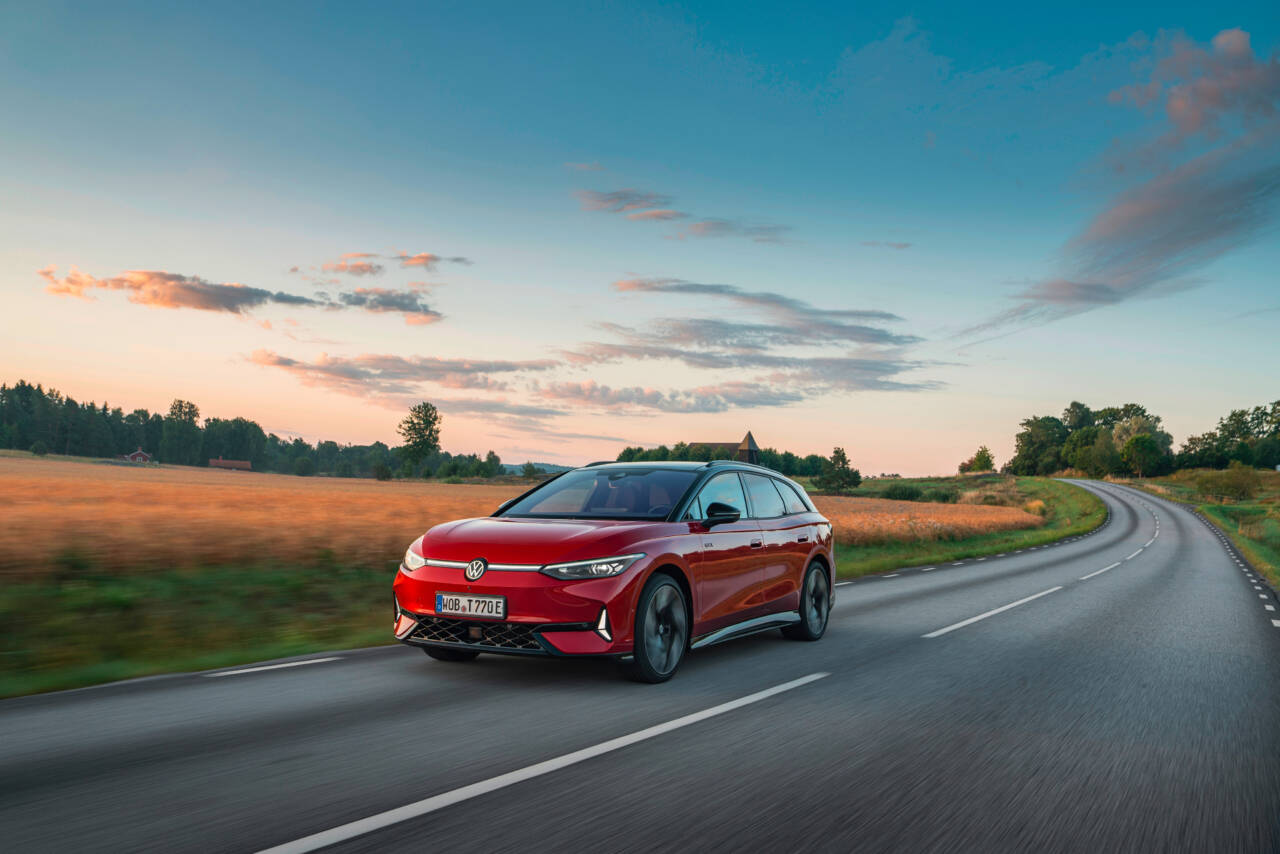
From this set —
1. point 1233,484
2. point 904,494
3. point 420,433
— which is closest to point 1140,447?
point 1233,484

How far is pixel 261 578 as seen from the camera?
11.9m

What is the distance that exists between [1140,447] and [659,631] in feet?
569

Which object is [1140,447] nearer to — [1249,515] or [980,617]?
[1249,515]

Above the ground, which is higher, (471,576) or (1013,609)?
(471,576)

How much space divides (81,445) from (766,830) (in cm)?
15392

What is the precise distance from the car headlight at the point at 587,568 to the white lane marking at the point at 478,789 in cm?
118

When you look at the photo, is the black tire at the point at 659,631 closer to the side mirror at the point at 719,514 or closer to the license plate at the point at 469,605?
the side mirror at the point at 719,514

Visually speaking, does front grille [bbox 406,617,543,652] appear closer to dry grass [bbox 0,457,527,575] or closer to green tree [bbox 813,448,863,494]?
dry grass [bbox 0,457,527,575]

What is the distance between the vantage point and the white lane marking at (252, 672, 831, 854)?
352 centimetres

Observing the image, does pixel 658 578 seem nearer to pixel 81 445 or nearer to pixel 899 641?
pixel 899 641

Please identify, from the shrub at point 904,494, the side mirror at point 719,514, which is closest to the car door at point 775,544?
the side mirror at point 719,514

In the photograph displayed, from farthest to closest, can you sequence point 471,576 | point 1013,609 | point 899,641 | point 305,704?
point 1013,609
point 899,641
point 471,576
point 305,704

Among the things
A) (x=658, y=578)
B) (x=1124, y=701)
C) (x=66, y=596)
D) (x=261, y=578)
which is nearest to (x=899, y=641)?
(x=1124, y=701)

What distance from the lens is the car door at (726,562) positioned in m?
7.54
